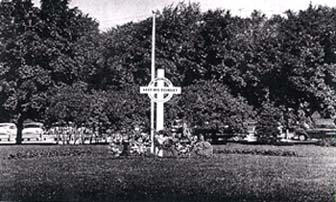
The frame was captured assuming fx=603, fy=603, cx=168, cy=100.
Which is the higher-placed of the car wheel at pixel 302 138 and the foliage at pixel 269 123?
the foliage at pixel 269 123

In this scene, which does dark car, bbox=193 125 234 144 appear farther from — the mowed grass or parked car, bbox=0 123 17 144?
parked car, bbox=0 123 17 144

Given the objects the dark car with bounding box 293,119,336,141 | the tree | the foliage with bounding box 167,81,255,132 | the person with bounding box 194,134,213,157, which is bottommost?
the person with bounding box 194,134,213,157

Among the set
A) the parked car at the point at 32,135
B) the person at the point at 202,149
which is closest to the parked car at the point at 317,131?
the person at the point at 202,149

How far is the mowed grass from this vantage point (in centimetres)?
1042

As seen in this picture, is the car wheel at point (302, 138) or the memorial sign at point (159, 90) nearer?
the memorial sign at point (159, 90)

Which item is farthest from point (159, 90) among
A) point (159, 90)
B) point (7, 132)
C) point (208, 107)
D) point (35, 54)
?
point (7, 132)

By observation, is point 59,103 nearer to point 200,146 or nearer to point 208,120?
point 208,120

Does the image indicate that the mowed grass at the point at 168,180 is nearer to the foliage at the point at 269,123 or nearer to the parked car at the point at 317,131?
the foliage at the point at 269,123

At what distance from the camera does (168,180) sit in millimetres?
12828

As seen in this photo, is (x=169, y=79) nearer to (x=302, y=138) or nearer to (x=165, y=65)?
(x=165, y=65)

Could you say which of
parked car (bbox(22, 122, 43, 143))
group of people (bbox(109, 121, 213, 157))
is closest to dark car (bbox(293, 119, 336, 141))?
group of people (bbox(109, 121, 213, 157))

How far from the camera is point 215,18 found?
30562 millimetres

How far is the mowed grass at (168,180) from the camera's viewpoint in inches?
410

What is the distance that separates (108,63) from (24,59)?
3.94 metres
